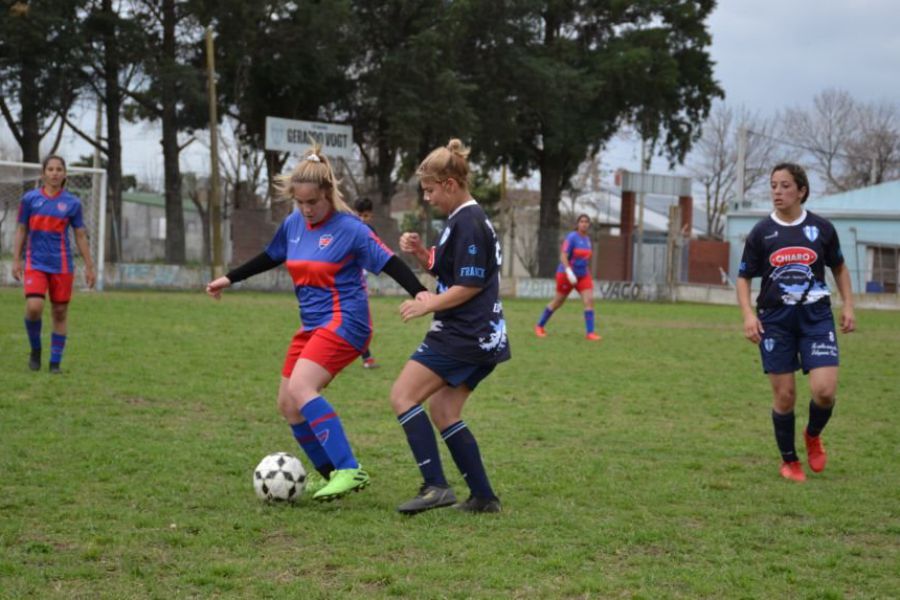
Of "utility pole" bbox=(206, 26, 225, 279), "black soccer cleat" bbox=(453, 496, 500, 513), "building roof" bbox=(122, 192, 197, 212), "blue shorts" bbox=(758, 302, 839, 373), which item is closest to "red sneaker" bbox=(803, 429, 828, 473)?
"blue shorts" bbox=(758, 302, 839, 373)

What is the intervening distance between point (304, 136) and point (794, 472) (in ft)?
91.3

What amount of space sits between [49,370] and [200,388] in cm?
166

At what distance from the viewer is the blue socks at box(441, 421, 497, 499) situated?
18.2ft

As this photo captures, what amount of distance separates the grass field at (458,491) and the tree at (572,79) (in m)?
26.9

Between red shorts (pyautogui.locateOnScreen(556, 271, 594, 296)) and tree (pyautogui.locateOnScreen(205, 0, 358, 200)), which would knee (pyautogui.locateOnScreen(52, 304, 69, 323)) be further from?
A: tree (pyautogui.locateOnScreen(205, 0, 358, 200))

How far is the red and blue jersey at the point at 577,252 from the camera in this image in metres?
17.1

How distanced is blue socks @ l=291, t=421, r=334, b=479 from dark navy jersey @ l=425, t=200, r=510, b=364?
101 centimetres

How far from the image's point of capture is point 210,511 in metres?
5.54

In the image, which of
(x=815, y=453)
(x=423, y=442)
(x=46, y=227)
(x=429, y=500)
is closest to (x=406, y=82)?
(x=46, y=227)

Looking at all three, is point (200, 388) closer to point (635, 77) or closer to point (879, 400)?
point (879, 400)

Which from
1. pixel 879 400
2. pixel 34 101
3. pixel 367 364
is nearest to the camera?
pixel 879 400

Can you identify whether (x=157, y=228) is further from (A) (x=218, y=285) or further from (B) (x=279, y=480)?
(B) (x=279, y=480)

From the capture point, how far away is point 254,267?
6199 mm

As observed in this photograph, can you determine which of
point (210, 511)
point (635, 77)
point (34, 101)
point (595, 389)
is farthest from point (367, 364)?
point (635, 77)
